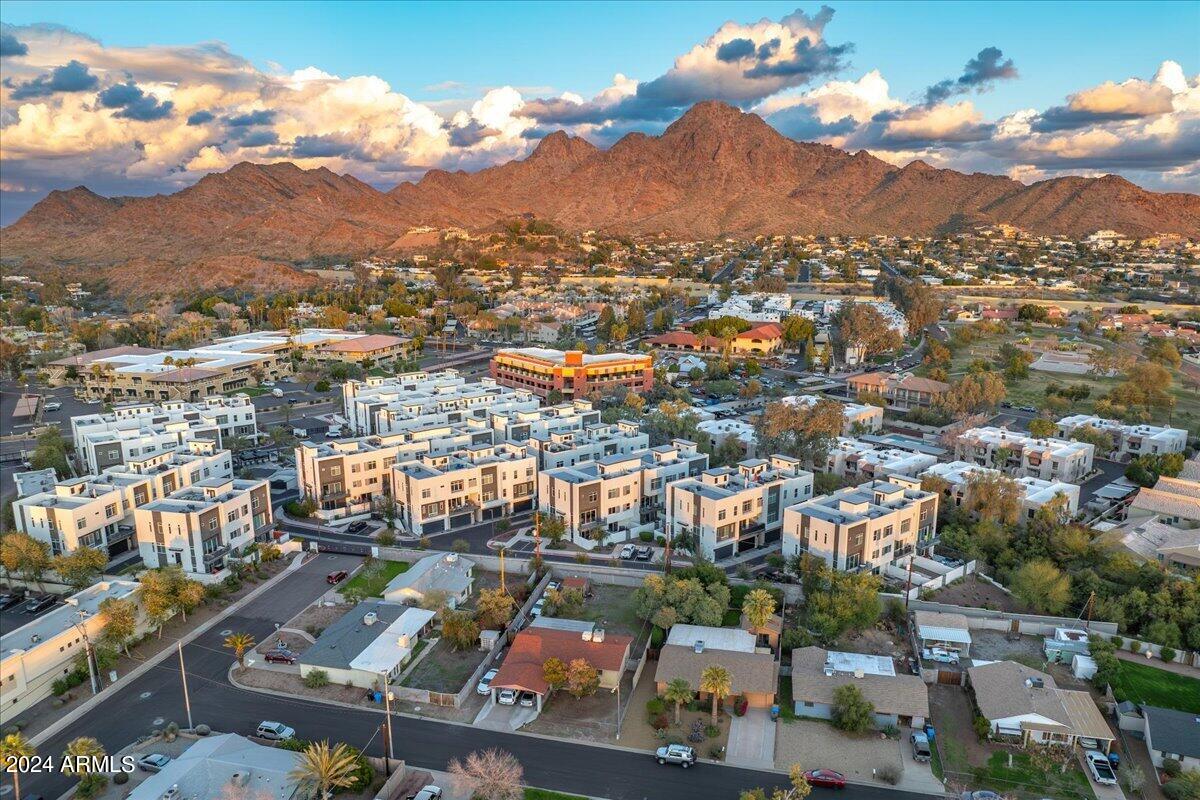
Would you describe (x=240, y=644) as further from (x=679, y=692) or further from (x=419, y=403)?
(x=419, y=403)

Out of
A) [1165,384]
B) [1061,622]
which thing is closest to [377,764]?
[1061,622]

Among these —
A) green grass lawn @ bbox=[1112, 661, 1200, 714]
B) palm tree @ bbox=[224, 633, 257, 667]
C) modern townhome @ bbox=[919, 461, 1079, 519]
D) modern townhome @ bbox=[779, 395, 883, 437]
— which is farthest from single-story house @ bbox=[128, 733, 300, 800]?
modern townhome @ bbox=[779, 395, 883, 437]

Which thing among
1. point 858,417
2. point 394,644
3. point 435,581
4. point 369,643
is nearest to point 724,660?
point 394,644

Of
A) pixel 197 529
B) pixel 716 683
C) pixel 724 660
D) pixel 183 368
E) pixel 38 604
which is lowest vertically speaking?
pixel 38 604

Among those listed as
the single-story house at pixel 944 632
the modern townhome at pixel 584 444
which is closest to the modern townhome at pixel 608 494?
the modern townhome at pixel 584 444

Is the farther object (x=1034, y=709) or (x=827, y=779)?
(x=1034, y=709)

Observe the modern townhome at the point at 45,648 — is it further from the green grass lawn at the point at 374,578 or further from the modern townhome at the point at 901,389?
the modern townhome at the point at 901,389
